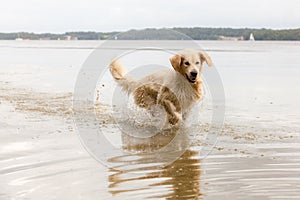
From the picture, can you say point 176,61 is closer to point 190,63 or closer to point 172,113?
point 190,63

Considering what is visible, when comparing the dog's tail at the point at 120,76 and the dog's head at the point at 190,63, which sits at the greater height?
the dog's head at the point at 190,63

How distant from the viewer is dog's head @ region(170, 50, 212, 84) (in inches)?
333

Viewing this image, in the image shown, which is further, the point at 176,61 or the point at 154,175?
the point at 176,61

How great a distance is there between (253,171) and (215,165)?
52 centimetres

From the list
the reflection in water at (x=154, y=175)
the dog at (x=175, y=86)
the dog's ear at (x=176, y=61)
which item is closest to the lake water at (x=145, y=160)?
the reflection in water at (x=154, y=175)

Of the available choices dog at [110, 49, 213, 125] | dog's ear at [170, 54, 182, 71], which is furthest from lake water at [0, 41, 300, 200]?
dog at [110, 49, 213, 125]

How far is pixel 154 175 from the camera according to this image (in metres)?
6.04

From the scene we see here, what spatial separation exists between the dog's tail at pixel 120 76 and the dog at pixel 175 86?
0.8 inches

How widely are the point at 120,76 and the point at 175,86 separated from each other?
1506mm

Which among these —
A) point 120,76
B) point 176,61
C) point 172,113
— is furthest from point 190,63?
point 120,76

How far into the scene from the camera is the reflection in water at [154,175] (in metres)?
5.36

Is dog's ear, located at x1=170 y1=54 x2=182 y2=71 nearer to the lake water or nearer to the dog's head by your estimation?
the dog's head

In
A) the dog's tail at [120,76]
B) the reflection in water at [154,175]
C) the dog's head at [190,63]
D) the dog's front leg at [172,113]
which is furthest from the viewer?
the dog's tail at [120,76]

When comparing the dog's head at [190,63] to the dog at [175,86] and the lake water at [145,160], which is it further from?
the lake water at [145,160]
